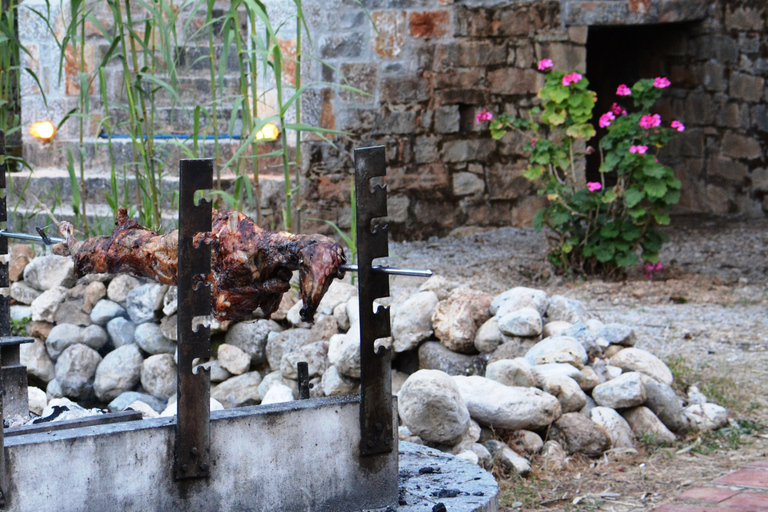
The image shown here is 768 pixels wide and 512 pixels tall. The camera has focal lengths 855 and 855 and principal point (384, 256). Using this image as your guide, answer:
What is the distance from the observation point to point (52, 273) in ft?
15.9

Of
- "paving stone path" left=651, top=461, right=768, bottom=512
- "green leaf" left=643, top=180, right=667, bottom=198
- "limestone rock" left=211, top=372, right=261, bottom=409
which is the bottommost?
"paving stone path" left=651, top=461, right=768, bottom=512

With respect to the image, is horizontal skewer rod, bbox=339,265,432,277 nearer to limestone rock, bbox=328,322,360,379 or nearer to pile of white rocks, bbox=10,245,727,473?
pile of white rocks, bbox=10,245,727,473

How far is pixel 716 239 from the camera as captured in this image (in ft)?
23.6

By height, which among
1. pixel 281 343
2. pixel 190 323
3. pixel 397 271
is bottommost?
pixel 281 343

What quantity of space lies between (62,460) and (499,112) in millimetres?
5703

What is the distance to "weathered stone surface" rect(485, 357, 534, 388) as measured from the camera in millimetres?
3578

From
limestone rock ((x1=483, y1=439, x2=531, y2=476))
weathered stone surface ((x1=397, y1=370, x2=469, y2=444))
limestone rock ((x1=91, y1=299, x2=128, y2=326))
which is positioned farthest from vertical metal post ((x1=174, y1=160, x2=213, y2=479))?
limestone rock ((x1=91, y1=299, x2=128, y2=326))

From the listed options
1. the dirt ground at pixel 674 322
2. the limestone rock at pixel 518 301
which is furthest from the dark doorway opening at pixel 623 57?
the limestone rock at pixel 518 301

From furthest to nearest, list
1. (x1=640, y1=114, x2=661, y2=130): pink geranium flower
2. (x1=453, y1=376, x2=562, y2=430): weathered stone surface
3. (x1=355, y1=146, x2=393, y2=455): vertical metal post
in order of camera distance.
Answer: (x1=640, y1=114, x2=661, y2=130): pink geranium flower, (x1=453, y1=376, x2=562, y2=430): weathered stone surface, (x1=355, y1=146, x2=393, y2=455): vertical metal post

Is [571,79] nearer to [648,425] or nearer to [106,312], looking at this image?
[648,425]

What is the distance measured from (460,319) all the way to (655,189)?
94.0 inches

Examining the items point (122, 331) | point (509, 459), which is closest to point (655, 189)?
point (509, 459)

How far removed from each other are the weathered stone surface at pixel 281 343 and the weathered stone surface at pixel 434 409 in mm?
1200

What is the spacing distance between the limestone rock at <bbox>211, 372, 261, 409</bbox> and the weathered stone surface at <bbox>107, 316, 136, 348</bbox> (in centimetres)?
65
